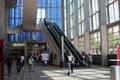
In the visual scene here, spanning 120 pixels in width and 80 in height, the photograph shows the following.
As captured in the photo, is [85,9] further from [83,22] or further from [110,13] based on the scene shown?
[110,13]

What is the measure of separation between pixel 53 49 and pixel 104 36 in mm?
6224

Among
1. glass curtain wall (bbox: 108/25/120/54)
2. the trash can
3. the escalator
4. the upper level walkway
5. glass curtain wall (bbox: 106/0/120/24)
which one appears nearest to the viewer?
the trash can

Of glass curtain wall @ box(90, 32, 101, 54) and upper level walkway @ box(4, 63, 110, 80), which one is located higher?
glass curtain wall @ box(90, 32, 101, 54)

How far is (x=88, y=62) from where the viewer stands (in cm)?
2875

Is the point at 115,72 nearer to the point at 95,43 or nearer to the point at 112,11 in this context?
the point at 112,11

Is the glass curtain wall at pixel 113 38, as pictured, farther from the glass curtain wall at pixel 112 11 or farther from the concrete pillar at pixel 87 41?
the concrete pillar at pixel 87 41

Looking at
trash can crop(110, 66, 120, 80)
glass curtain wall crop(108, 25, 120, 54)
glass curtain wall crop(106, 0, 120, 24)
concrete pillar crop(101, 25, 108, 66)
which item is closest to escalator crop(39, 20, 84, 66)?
concrete pillar crop(101, 25, 108, 66)

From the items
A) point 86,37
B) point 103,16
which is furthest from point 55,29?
point 103,16

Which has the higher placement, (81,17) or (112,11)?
(81,17)

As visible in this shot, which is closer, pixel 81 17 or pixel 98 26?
pixel 98 26

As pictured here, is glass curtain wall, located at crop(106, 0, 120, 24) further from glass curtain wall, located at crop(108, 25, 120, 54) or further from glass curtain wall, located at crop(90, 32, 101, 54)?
glass curtain wall, located at crop(90, 32, 101, 54)

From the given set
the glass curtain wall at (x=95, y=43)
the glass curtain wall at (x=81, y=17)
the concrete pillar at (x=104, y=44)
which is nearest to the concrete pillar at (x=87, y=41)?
the glass curtain wall at (x=95, y=43)

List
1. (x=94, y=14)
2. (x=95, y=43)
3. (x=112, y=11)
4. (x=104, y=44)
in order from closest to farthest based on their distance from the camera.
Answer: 1. (x=112, y=11)
2. (x=104, y=44)
3. (x=95, y=43)
4. (x=94, y=14)

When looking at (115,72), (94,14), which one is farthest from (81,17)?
(115,72)
